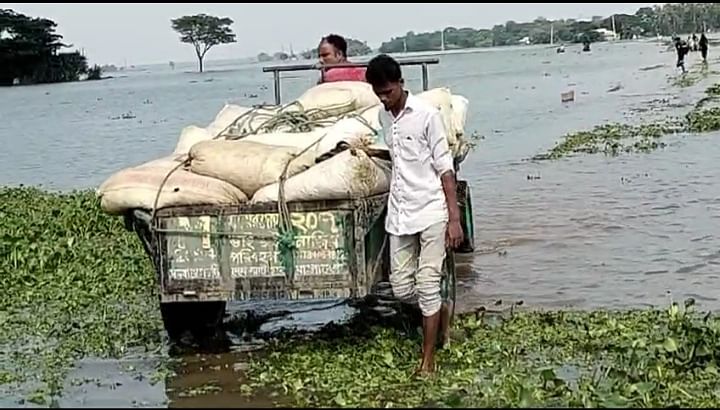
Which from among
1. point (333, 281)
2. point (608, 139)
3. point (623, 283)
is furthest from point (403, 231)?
point (608, 139)

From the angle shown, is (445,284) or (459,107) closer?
(445,284)

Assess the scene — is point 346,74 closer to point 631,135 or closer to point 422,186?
point 422,186

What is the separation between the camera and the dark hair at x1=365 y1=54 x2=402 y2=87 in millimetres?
6145

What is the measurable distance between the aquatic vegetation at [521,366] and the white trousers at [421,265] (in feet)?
1.36

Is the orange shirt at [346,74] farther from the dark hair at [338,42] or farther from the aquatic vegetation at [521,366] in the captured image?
the aquatic vegetation at [521,366]

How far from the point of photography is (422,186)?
623cm

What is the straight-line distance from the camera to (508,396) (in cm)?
518

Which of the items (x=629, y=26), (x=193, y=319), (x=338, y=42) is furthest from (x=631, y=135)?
(x=629, y=26)

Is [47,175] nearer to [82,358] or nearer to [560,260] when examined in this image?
[560,260]

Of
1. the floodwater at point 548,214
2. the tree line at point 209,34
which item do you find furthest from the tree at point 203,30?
the floodwater at point 548,214

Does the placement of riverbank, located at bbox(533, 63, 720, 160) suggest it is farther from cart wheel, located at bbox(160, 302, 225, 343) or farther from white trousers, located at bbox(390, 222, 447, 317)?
white trousers, located at bbox(390, 222, 447, 317)

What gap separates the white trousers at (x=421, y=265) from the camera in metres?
6.29

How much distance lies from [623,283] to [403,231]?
12.2 ft

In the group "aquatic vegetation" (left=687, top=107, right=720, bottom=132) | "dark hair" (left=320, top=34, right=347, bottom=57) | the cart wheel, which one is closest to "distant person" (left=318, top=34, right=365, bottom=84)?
"dark hair" (left=320, top=34, right=347, bottom=57)
